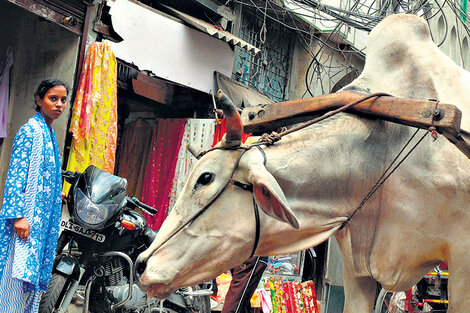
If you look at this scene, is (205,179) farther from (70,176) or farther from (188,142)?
(188,142)

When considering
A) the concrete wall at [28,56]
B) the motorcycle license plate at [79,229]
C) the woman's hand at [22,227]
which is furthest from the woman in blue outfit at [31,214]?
the concrete wall at [28,56]

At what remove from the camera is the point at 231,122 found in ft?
8.89

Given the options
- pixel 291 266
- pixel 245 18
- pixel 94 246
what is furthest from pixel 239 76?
pixel 94 246

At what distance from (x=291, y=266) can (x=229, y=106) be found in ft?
21.9

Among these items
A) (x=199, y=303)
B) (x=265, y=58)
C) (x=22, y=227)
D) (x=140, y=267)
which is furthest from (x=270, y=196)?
(x=265, y=58)

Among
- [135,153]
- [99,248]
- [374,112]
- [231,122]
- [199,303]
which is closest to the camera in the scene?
[231,122]

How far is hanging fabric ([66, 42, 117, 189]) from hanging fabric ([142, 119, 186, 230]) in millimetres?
1951

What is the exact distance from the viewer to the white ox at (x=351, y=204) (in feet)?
8.69

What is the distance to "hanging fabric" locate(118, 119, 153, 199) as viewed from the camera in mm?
8258

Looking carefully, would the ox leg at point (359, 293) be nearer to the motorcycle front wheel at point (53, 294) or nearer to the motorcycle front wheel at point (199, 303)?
the motorcycle front wheel at point (53, 294)

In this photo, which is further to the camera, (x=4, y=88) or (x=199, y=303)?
(x=4, y=88)

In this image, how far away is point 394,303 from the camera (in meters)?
7.38

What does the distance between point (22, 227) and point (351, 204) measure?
209cm

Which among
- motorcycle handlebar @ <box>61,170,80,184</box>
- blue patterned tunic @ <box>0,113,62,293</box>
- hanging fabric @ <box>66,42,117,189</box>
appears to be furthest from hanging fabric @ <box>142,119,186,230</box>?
blue patterned tunic @ <box>0,113,62,293</box>
